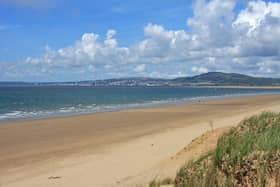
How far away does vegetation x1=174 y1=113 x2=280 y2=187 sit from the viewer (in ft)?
16.0

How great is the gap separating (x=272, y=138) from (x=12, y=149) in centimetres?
1411

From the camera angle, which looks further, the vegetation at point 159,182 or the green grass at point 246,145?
the vegetation at point 159,182

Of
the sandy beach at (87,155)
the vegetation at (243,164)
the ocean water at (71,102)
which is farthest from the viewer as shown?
the ocean water at (71,102)

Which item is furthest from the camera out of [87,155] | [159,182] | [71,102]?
[71,102]

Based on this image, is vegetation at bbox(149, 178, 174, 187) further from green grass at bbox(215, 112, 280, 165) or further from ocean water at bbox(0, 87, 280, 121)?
ocean water at bbox(0, 87, 280, 121)

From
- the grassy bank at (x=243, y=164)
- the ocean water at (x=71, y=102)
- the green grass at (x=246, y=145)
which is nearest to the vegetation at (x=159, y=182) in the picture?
the grassy bank at (x=243, y=164)

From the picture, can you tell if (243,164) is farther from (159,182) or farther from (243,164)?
(159,182)

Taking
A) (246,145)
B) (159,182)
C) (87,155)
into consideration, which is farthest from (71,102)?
(246,145)

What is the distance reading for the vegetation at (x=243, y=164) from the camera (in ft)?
16.0

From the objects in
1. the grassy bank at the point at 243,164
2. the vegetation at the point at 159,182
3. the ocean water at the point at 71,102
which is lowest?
the ocean water at the point at 71,102

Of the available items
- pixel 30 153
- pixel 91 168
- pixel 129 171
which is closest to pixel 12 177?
pixel 91 168

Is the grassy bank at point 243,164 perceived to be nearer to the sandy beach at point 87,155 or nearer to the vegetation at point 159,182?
the vegetation at point 159,182

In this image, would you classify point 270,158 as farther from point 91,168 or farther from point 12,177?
point 12,177

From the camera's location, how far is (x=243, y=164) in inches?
197
